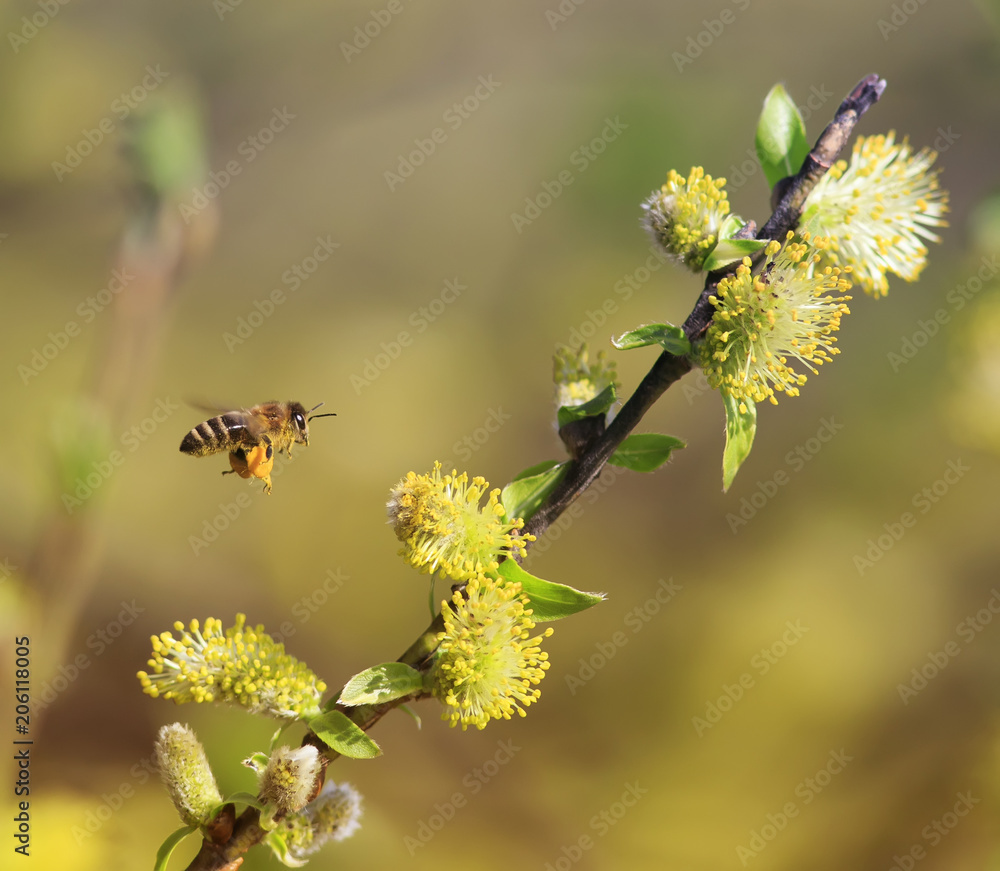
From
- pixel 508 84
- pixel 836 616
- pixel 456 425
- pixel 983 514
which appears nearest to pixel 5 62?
pixel 508 84

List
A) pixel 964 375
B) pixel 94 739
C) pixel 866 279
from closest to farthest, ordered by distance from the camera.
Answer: pixel 866 279 → pixel 964 375 → pixel 94 739

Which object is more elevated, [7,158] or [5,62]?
[5,62]

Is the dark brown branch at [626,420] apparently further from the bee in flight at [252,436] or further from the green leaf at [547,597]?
the bee in flight at [252,436]

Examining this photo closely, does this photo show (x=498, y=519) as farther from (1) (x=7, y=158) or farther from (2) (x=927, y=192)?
(1) (x=7, y=158)

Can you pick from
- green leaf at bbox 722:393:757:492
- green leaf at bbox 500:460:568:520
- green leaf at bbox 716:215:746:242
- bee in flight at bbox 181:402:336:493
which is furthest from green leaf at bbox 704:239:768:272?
bee in flight at bbox 181:402:336:493

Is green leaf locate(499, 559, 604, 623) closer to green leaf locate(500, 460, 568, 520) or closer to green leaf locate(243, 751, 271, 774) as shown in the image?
green leaf locate(500, 460, 568, 520)
